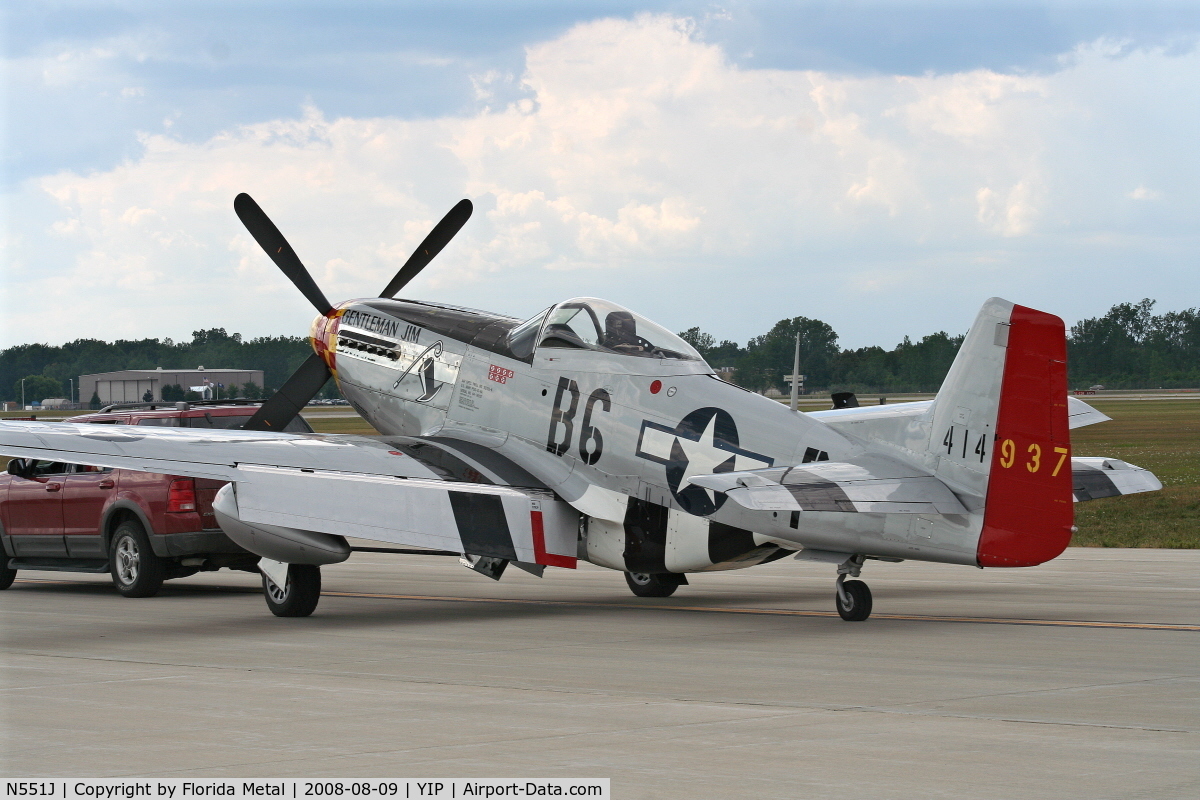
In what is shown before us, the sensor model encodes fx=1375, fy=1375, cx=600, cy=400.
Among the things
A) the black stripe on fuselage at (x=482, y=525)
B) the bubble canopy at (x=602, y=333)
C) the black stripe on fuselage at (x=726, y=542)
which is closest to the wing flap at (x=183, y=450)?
the black stripe on fuselage at (x=482, y=525)

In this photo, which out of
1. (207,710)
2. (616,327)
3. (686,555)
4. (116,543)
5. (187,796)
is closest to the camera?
(187,796)

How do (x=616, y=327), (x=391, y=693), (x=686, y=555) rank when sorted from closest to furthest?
(x=391, y=693) < (x=686, y=555) < (x=616, y=327)

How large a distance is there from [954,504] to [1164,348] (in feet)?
504

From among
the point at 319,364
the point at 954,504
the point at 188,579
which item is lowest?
the point at 188,579

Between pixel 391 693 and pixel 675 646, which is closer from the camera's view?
pixel 391 693

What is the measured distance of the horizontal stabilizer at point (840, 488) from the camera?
406 inches

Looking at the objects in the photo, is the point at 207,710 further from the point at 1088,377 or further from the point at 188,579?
the point at 1088,377

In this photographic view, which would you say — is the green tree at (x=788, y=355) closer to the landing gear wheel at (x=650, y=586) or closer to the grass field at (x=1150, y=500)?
the grass field at (x=1150, y=500)

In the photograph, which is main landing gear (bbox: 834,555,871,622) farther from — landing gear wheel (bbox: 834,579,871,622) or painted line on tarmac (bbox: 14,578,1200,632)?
painted line on tarmac (bbox: 14,578,1200,632)

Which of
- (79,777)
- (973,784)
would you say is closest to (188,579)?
(79,777)

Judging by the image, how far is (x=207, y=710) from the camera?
Answer: 25.4ft

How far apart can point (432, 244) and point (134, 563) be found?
6.35m

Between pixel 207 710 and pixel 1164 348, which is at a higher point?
pixel 1164 348

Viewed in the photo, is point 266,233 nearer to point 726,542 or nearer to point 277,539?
point 277,539
